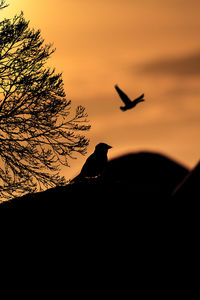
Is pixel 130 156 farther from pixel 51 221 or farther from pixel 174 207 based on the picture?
pixel 174 207

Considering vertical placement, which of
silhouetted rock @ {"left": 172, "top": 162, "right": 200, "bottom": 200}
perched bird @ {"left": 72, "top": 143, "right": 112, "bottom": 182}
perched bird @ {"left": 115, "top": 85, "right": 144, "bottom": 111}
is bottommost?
silhouetted rock @ {"left": 172, "top": 162, "right": 200, "bottom": 200}

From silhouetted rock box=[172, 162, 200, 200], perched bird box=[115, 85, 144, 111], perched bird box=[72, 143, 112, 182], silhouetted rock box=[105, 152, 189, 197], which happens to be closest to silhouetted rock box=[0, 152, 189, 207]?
perched bird box=[115, 85, 144, 111]

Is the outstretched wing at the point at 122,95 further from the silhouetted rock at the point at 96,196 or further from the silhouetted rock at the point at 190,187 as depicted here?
the silhouetted rock at the point at 190,187

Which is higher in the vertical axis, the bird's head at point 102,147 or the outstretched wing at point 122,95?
the bird's head at point 102,147

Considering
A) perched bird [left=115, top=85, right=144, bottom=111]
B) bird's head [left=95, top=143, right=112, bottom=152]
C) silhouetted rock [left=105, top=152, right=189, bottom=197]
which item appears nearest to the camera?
perched bird [left=115, top=85, right=144, bottom=111]

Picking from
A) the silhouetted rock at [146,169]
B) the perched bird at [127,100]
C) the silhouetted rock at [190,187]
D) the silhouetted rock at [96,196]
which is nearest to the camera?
the silhouetted rock at [190,187]

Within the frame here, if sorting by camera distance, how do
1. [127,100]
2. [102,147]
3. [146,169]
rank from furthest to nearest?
1. [146,169]
2. [102,147]
3. [127,100]

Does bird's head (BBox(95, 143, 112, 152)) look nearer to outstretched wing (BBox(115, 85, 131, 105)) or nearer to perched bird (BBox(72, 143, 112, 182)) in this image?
perched bird (BBox(72, 143, 112, 182))

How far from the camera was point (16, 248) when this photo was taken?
9.22 m

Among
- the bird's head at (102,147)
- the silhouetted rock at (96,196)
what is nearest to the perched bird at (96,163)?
the bird's head at (102,147)

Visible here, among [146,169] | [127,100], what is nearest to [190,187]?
[127,100]

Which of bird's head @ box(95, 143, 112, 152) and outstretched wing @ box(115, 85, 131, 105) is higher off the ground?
bird's head @ box(95, 143, 112, 152)

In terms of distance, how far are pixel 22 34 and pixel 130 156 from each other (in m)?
19.0

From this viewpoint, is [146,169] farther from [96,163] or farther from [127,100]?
[127,100]
